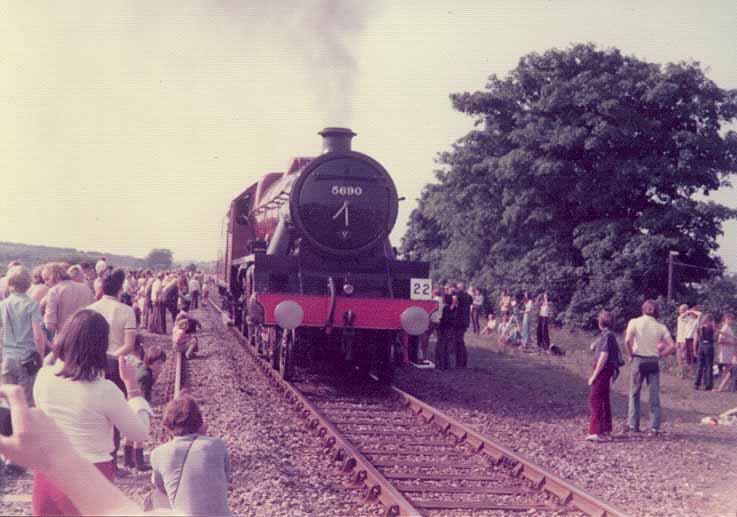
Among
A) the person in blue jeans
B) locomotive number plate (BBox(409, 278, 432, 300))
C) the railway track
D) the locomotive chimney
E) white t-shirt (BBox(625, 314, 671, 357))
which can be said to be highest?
the locomotive chimney

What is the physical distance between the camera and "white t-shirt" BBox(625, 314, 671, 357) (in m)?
8.98

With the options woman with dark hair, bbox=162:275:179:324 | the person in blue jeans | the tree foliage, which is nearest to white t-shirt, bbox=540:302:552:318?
the person in blue jeans

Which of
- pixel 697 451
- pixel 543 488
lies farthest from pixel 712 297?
pixel 543 488

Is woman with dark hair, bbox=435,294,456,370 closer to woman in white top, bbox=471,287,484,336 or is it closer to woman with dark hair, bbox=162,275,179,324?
woman with dark hair, bbox=162,275,179,324

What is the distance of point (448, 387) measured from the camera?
1197cm

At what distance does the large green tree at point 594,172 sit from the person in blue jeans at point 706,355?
755cm

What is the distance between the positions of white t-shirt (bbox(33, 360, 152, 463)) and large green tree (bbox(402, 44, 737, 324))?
66.0 feet

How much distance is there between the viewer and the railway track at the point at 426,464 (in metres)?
5.78

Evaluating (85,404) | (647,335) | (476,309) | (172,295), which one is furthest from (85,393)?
(476,309)

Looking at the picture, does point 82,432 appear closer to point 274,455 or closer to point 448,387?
point 274,455

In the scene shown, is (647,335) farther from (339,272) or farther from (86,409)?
(86,409)

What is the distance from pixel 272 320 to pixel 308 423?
184 cm

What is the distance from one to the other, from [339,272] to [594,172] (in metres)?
14.4

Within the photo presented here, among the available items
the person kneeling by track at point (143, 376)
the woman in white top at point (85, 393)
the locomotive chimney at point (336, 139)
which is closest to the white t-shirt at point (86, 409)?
the woman in white top at point (85, 393)
